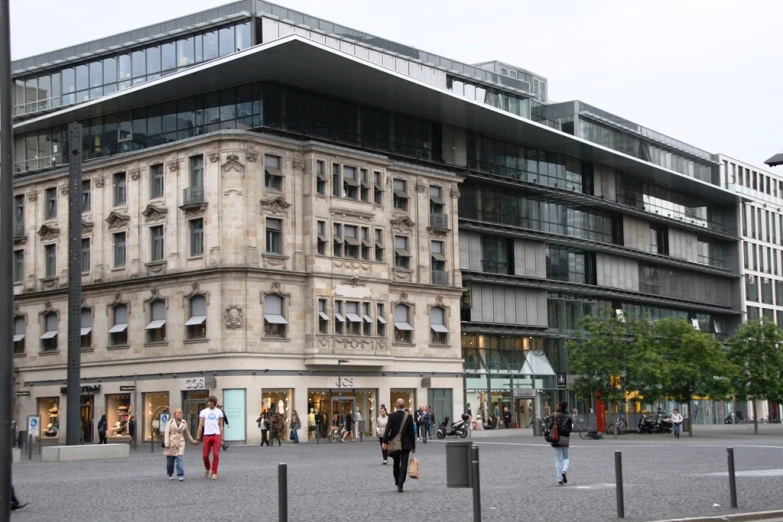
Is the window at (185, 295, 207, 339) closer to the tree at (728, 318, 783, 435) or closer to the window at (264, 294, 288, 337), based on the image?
the window at (264, 294, 288, 337)

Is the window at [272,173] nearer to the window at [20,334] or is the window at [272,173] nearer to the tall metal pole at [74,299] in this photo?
the window at [20,334]

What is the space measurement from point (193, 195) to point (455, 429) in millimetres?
18769

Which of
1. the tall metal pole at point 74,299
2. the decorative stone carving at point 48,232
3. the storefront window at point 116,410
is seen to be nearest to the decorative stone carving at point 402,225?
the storefront window at point 116,410

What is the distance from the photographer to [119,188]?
6569cm

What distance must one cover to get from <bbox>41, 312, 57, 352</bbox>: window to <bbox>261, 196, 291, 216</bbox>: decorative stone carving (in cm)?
1599

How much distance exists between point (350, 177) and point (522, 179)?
66.4ft

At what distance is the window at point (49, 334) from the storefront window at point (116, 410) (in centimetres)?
564

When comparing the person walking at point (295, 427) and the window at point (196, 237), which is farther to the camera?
the window at point (196, 237)

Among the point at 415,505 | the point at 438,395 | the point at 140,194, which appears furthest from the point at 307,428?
the point at 415,505

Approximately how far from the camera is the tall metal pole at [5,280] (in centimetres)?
950

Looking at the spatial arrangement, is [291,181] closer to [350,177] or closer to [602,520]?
[350,177]

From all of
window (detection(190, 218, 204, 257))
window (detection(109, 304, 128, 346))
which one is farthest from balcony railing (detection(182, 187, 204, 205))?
window (detection(109, 304, 128, 346))

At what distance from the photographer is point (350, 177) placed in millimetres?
65000

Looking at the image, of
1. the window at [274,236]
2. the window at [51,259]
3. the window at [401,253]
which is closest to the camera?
the window at [274,236]
